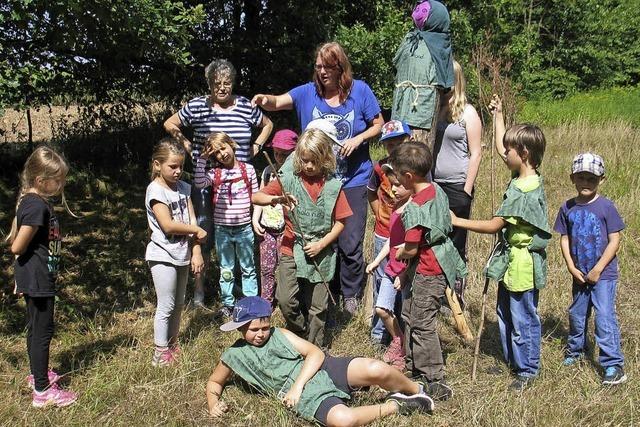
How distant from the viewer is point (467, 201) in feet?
14.8

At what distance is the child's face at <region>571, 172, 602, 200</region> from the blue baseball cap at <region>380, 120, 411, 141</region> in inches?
41.3

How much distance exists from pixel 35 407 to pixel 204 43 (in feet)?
23.1

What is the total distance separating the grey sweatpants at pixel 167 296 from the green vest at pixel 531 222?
192 cm

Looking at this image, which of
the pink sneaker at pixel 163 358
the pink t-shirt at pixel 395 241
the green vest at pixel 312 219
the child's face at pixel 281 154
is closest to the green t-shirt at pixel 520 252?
the pink t-shirt at pixel 395 241

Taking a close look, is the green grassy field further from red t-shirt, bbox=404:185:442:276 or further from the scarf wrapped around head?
the scarf wrapped around head

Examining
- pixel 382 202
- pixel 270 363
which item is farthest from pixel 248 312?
pixel 382 202

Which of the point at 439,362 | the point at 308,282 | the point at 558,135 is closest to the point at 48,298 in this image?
the point at 308,282

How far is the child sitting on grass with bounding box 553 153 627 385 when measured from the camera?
370 cm

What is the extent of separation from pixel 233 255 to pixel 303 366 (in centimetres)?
163

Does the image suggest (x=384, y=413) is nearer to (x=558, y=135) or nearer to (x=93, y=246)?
(x=93, y=246)

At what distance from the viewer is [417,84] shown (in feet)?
13.5

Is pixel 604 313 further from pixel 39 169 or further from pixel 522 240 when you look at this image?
pixel 39 169

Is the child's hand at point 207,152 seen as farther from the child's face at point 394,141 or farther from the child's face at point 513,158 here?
the child's face at point 513,158

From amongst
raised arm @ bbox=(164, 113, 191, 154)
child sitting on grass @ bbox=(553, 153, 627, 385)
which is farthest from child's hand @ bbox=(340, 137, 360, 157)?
child sitting on grass @ bbox=(553, 153, 627, 385)
